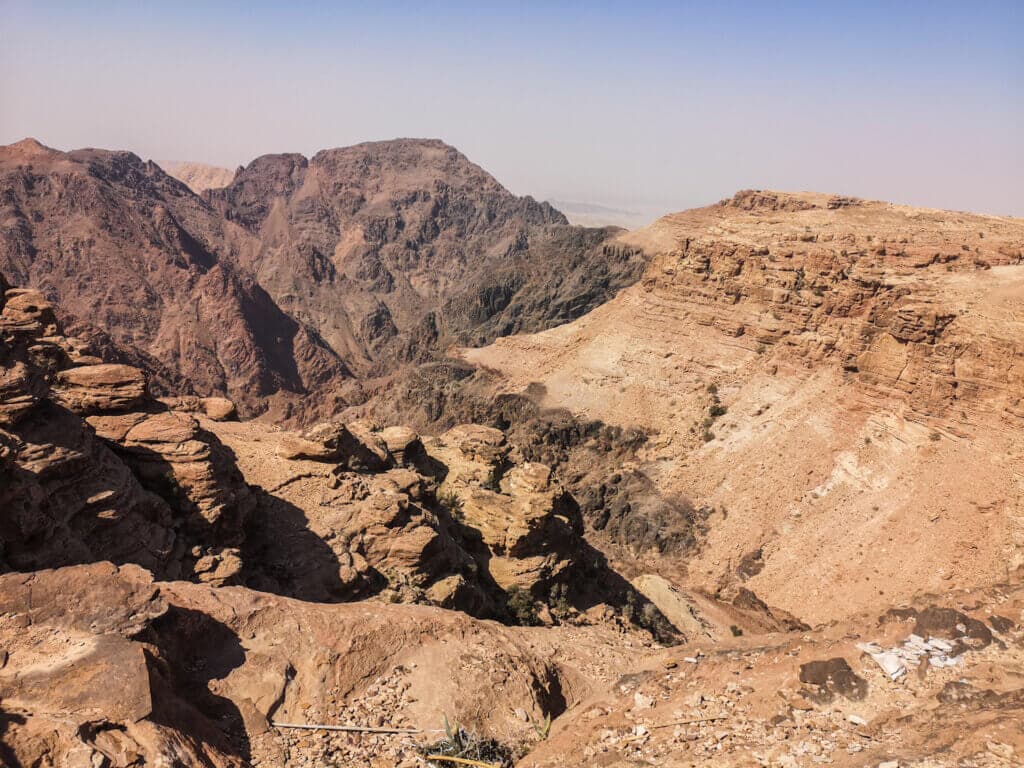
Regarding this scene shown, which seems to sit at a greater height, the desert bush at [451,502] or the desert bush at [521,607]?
the desert bush at [451,502]

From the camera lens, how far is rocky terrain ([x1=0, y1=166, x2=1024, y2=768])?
31.5 ft

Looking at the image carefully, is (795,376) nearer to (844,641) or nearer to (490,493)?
A: (490,493)

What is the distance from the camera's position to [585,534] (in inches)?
1468

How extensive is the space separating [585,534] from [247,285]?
277ft

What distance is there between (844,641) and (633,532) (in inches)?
997

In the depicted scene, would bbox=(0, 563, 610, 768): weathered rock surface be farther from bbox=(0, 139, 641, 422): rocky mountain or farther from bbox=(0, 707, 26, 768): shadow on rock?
bbox=(0, 139, 641, 422): rocky mountain

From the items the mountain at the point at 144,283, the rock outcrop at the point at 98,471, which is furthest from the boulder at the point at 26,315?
the mountain at the point at 144,283

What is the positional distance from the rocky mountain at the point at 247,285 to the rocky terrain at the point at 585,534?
1107cm

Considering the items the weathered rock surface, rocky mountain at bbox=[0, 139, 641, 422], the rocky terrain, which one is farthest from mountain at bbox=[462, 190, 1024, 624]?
rocky mountain at bbox=[0, 139, 641, 422]

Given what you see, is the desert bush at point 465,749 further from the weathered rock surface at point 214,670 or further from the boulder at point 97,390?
the boulder at point 97,390

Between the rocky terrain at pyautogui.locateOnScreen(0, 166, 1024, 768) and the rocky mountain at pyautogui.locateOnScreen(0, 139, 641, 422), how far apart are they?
11070 mm

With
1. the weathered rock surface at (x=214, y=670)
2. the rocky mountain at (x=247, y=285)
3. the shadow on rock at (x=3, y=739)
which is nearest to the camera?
the shadow on rock at (x=3, y=739)

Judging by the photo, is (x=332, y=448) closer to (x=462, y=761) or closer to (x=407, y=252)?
(x=462, y=761)

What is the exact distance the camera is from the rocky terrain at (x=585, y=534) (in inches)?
378
